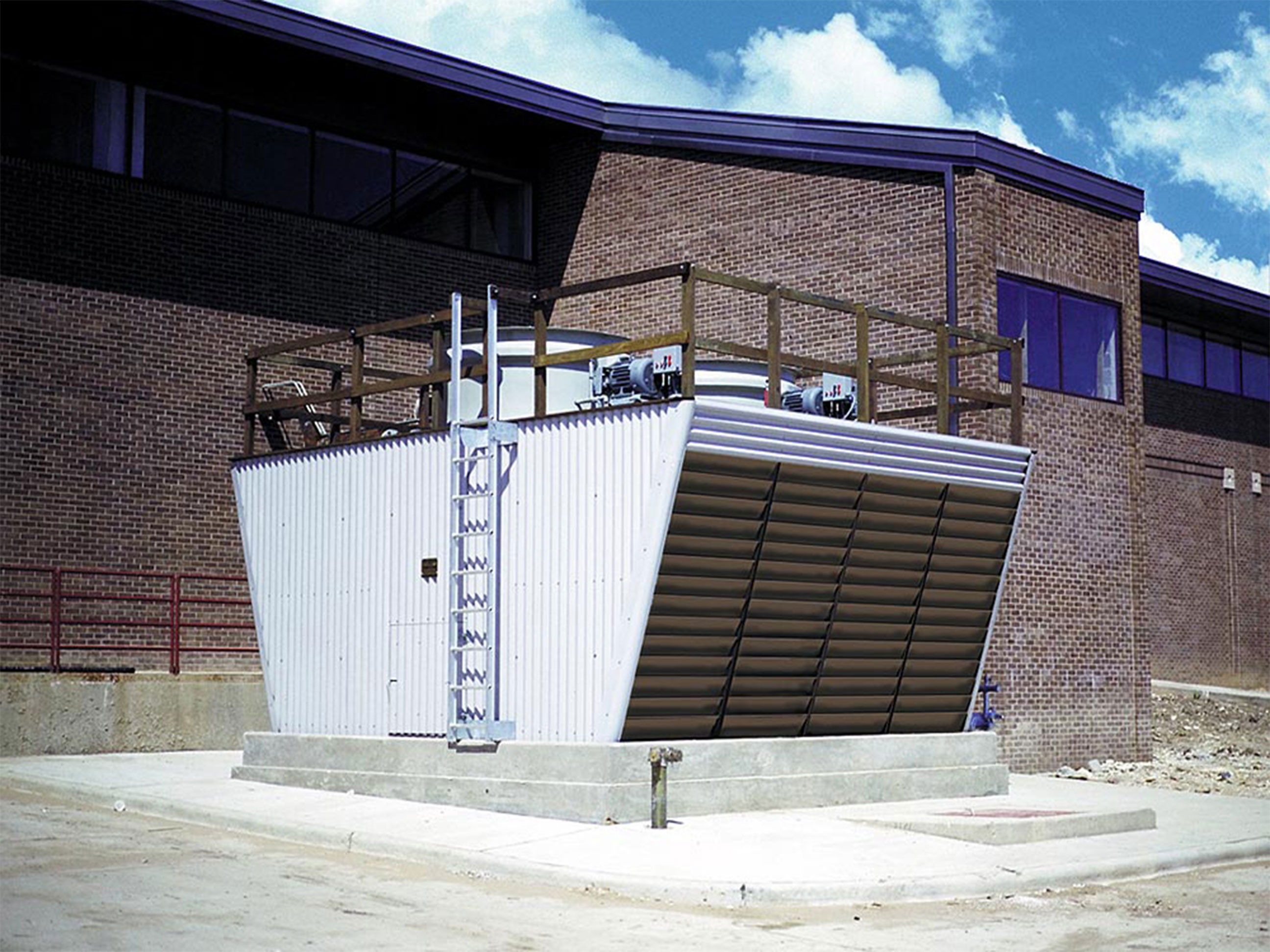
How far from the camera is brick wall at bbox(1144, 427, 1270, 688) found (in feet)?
116

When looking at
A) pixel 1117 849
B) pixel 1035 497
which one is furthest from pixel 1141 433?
pixel 1117 849

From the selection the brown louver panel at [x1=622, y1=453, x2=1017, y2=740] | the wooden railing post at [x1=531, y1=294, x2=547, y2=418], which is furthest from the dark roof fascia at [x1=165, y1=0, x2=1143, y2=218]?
the wooden railing post at [x1=531, y1=294, x2=547, y2=418]

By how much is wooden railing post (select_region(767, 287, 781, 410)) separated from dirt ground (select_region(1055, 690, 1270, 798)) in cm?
817

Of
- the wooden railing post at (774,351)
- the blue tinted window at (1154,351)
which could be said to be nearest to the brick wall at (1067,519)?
the wooden railing post at (774,351)

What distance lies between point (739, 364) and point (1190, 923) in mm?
9721

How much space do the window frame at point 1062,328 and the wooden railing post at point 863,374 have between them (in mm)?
5941

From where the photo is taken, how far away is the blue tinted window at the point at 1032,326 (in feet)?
77.5

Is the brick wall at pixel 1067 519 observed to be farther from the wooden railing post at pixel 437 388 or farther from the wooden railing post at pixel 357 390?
the wooden railing post at pixel 357 390

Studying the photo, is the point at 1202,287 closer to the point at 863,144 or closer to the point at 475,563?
the point at 863,144

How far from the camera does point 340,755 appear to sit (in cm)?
1780

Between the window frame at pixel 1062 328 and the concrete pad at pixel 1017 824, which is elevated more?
the window frame at pixel 1062 328

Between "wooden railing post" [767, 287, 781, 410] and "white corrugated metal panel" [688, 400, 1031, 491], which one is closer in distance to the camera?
"white corrugated metal panel" [688, 400, 1031, 491]

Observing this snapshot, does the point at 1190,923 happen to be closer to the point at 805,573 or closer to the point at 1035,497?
the point at 805,573

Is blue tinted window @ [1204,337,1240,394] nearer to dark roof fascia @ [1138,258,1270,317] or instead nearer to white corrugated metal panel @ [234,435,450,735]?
dark roof fascia @ [1138,258,1270,317]
